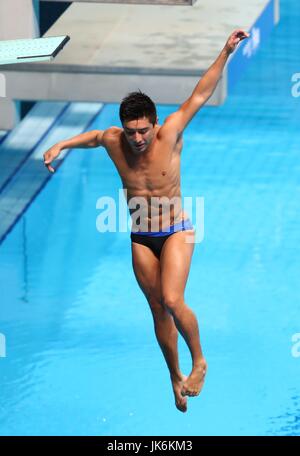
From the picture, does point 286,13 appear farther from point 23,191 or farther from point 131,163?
point 131,163

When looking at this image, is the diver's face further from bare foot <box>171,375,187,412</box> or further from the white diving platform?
the white diving platform

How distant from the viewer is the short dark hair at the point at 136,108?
31.2 feet

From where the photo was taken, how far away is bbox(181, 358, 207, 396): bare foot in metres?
10.2

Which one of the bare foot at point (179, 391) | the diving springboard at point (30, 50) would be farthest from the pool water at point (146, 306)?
the diving springboard at point (30, 50)

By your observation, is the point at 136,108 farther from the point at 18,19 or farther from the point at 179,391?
the point at 18,19

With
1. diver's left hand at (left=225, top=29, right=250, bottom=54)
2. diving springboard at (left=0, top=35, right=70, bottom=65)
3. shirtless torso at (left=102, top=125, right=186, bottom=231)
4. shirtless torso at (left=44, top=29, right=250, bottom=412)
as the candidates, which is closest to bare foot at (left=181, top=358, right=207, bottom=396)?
shirtless torso at (left=44, top=29, right=250, bottom=412)

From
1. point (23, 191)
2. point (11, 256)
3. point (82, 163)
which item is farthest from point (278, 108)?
point (11, 256)

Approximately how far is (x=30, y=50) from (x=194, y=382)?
2486 mm

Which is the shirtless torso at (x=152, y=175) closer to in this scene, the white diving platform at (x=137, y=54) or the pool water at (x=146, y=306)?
the pool water at (x=146, y=306)

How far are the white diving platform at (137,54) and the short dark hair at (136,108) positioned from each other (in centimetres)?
565

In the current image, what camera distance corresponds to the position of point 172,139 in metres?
9.88

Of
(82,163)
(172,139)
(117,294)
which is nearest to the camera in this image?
(172,139)

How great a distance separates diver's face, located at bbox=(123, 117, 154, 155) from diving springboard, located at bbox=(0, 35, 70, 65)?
0.85 m

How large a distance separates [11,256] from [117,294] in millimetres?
1450
